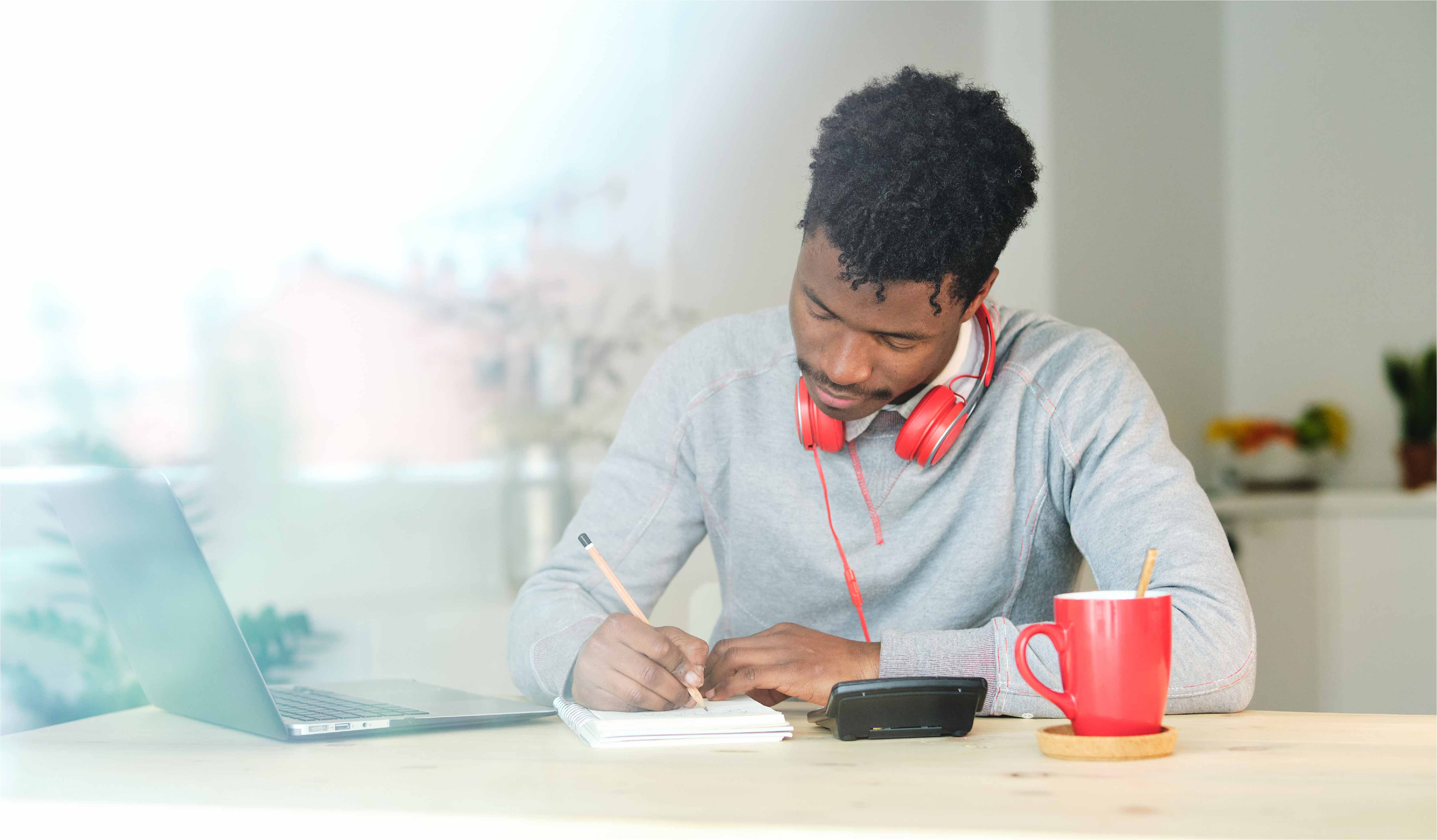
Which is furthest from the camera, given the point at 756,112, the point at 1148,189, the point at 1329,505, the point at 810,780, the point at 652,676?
the point at 1148,189

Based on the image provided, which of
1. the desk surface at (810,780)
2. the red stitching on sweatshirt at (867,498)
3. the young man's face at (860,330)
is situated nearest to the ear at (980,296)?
the young man's face at (860,330)

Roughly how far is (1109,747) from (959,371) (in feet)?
2.21

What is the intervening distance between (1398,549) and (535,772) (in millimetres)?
2961

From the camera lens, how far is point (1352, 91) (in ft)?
11.9

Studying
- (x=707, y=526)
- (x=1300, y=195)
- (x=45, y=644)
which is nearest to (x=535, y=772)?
(x=707, y=526)

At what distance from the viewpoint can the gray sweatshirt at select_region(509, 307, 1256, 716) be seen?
1.25 m

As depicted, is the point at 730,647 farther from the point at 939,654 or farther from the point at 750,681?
the point at 939,654

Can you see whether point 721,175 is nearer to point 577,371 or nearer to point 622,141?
point 622,141

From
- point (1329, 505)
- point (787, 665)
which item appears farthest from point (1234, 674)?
point (1329, 505)

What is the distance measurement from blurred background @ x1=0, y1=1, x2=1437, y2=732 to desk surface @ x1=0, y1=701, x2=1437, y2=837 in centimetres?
90

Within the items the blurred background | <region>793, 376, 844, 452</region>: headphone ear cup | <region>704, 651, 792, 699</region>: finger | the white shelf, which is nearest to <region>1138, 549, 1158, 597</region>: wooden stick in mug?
<region>704, 651, 792, 699</region>: finger

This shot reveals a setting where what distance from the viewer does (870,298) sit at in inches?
45.6

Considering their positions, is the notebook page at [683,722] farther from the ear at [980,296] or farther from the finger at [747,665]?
the ear at [980,296]

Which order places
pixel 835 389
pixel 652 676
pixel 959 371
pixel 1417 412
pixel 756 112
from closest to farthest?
pixel 652 676 → pixel 835 389 → pixel 959 371 → pixel 756 112 → pixel 1417 412
